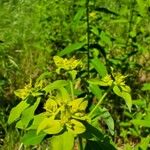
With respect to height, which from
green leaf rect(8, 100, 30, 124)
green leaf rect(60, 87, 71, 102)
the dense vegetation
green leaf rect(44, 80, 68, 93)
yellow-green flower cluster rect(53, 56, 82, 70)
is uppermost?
yellow-green flower cluster rect(53, 56, 82, 70)

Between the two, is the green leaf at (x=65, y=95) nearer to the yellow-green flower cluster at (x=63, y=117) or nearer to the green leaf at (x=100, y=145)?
the yellow-green flower cluster at (x=63, y=117)

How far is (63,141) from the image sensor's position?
4.62 feet

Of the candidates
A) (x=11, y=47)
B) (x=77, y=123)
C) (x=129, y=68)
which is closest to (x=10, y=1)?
(x=11, y=47)

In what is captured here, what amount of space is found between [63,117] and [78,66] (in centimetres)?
61

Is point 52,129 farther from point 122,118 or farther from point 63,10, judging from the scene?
point 63,10

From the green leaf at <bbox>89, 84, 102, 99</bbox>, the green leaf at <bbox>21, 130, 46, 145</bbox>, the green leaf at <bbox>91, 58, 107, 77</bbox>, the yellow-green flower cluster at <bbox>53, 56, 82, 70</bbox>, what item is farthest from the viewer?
the green leaf at <bbox>91, 58, 107, 77</bbox>

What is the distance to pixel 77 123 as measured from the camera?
1.44m

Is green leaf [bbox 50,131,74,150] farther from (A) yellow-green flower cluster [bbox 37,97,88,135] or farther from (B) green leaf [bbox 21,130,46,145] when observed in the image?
(B) green leaf [bbox 21,130,46,145]

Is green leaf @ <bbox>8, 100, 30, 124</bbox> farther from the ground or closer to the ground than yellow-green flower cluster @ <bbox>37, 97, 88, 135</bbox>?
closer to the ground

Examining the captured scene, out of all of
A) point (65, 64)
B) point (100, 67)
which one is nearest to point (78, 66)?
point (65, 64)

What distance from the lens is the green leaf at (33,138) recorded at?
1.56 meters

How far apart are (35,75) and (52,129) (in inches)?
123

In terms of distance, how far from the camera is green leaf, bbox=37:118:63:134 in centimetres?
141

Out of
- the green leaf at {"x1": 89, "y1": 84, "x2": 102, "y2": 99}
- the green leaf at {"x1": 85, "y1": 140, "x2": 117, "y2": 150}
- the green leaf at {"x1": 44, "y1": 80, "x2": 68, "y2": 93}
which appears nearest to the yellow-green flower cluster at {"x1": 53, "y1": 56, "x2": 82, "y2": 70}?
the green leaf at {"x1": 44, "y1": 80, "x2": 68, "y2": 93}
